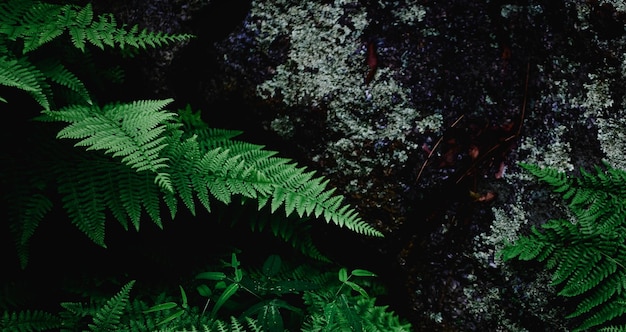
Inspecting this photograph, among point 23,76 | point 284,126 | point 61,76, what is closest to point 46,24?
point 61,76

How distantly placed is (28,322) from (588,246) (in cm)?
291

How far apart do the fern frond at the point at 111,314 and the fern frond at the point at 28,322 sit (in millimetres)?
190

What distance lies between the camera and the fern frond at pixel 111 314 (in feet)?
6.57

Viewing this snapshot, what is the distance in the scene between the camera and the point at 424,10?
2.93 m

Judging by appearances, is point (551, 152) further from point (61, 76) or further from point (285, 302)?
point (61, 76)

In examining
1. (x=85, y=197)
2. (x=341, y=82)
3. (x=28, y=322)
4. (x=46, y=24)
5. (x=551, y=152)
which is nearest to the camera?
(x=28, y=322)

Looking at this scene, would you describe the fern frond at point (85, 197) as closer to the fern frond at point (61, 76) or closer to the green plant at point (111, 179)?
the green plant at point (111, 179)

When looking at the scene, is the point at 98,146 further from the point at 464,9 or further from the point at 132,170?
the point at 464,9

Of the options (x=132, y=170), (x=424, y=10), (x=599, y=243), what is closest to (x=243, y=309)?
(x=132, y=170)

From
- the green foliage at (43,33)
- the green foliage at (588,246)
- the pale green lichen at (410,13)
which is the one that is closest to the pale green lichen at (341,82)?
the pale green lichen at (410,13)

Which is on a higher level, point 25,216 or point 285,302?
point 285,302

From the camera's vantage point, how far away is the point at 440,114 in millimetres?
2781

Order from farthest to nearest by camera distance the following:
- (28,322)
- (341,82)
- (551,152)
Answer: (341,82), (551,152), (28,322)

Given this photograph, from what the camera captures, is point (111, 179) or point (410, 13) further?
point (410, 13)
